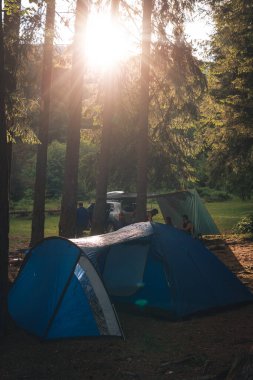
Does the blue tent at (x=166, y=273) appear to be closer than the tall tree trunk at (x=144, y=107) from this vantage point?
Yes

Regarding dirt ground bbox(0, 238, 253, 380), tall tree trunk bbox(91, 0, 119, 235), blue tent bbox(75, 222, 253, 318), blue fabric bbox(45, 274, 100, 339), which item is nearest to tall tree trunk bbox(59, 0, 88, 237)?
tall tree trunk bbox(91, 0, 119, 235)

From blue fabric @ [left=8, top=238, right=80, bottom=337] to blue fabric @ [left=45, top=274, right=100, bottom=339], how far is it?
13 centimetres

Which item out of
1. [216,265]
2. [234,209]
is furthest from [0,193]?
[234,209]

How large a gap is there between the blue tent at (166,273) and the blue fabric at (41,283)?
70cm

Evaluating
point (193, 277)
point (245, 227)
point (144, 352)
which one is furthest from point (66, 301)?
point (245, 227)

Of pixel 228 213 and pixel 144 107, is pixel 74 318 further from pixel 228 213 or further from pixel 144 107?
pixel 228 213

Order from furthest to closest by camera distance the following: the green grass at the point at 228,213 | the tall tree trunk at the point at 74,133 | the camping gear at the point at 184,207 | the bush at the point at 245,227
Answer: the green grass at the point at 228,213 < the bush at the point at 245,227 < the camping gear at the point at 184,207 < the tall tree trunk at the point at 74,133

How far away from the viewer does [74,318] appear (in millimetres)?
7898

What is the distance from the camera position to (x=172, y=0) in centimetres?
1542

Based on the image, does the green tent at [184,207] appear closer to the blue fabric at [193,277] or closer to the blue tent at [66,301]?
the blue fabric at [193,277]

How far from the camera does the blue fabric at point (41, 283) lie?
26.6 ft

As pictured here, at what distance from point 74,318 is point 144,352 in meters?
1.26

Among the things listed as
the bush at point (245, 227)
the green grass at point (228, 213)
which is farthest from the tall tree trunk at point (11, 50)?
the green grass at point (228, 213)

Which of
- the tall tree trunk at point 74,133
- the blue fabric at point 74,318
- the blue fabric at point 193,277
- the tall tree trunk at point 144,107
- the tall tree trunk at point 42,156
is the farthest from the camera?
the tall tree trunk at point 42,156
